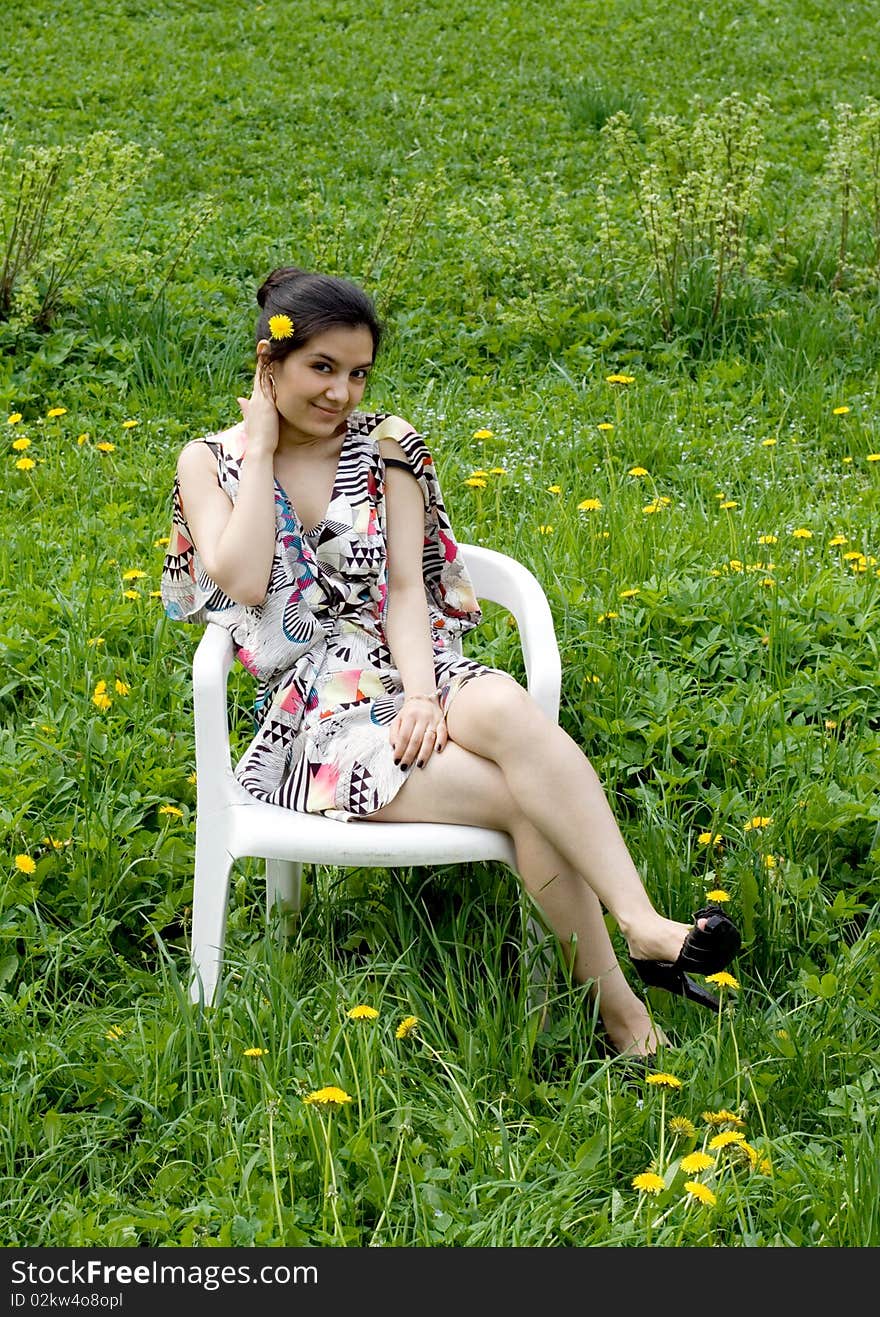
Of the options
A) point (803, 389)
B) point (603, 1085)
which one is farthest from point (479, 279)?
point (603, 1085)

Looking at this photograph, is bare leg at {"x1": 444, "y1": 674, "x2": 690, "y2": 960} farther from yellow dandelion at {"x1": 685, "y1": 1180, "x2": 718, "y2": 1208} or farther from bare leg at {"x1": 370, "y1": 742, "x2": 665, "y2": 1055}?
yellow dandelion at {"x1": 685, "y1": 1180, "x2": 718, "y2": 1208}

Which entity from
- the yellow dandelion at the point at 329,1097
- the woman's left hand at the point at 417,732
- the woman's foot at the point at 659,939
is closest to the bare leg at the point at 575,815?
the woman's foot at the point at 659,939

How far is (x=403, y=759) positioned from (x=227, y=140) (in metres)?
5.75

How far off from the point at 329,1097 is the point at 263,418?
117 centimetres

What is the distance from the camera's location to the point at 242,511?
7.97ft

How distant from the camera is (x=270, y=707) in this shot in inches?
98.5

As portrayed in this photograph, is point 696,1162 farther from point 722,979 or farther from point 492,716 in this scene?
point 492,716

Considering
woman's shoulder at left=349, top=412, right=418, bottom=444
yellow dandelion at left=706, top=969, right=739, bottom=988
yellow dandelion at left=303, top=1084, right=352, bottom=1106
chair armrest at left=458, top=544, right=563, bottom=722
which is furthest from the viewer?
woman's shoulder at left=349, top=412, right=418, bottom=444

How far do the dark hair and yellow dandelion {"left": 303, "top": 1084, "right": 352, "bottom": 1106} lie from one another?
122cm

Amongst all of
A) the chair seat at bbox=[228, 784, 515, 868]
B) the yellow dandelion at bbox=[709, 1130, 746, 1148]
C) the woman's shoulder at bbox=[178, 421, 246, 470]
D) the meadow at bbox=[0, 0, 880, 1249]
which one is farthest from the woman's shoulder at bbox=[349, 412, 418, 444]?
the yellow dandelion at bbox=[709, 1130, 746, 1148]

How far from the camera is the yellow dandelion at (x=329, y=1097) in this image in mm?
1874

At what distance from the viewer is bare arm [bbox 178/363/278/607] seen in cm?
242

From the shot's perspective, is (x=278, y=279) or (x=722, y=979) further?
(x=278, y=279)

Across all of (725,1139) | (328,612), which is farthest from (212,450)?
(725,1139)
